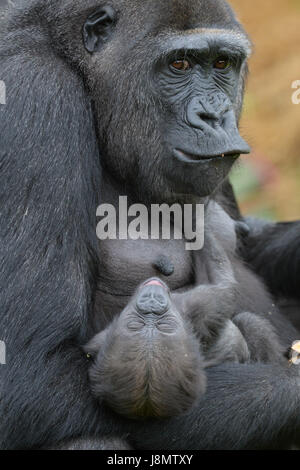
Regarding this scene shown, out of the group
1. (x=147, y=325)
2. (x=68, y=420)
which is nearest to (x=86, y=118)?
(x=147, y=325)

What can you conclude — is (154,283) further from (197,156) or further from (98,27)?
(98,27)

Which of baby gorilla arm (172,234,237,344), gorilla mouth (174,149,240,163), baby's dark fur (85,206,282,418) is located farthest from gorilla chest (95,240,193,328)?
gorilla mouth (174,149,240,163)

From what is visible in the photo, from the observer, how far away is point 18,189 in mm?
4031

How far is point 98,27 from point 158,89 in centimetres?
42

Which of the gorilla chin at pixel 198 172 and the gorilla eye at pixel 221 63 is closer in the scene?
the gorilla chin at pixel 198 172

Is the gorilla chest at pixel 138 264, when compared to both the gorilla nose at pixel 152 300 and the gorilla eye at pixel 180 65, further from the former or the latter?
the gorilla eye at pixel 180 65

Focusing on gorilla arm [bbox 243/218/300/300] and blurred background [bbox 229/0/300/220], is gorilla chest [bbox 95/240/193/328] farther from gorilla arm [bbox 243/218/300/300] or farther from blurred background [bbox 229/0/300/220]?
blurred background [bbox 229/0/300/220]

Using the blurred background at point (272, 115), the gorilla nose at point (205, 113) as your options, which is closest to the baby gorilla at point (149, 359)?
the gorilla nose at point (205, 113)

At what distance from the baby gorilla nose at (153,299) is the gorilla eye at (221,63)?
1.21 m

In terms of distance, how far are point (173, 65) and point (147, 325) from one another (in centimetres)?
135

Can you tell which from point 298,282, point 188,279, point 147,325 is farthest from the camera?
point 298,282

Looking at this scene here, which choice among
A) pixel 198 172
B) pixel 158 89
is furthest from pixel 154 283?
pixel 158 89

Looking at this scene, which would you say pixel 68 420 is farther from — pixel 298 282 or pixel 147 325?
pixel 298 282

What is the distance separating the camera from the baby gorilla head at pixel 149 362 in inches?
151
